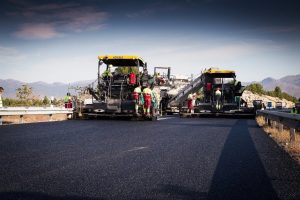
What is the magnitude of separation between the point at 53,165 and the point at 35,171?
46 cm

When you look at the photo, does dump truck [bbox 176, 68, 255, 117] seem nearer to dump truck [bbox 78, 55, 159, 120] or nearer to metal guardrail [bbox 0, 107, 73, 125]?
dump truck [bbox 78, 55, 159, 120]

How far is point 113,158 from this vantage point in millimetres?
6004

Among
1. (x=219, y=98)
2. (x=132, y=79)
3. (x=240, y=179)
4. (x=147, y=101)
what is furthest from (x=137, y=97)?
(x=240, y=179)

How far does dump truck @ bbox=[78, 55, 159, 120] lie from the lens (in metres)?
17.5

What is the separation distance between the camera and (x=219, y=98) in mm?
24078

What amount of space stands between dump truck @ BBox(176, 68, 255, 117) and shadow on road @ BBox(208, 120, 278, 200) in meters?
16.8

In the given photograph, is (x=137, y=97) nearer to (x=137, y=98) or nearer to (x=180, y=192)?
(x=137, y=98)

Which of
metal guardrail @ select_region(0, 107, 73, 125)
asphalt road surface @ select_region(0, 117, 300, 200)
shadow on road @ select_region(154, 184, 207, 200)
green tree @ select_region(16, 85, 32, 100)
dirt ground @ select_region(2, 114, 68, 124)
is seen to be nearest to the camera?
shadow on road @ select_region(154, 184, 207, 200)

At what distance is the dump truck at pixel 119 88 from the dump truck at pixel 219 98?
6.20m

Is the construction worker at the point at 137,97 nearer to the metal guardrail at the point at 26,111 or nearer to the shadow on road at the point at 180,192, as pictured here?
the metal guardrail at the point at 26,111

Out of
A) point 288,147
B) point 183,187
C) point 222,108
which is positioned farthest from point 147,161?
point 222,108

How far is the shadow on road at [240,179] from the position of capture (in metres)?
3.90

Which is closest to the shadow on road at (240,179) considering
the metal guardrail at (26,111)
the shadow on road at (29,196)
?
the shadow on road at (29,196)

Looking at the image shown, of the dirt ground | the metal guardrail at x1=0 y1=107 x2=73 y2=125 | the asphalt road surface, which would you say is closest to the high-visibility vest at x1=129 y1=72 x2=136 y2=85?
the metal guardrail at x1=0 y1=107 x2=73 y2=125
